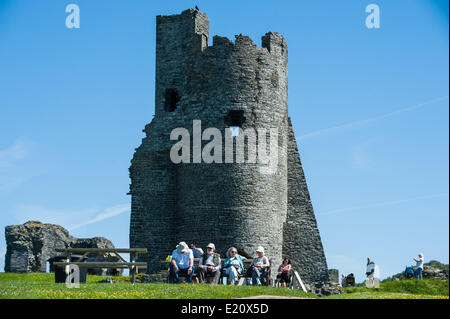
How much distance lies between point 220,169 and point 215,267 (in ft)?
35.8

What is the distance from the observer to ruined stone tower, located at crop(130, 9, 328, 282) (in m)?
34.9

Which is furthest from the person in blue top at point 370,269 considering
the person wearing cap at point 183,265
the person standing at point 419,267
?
the person wearing cap at point 183,265

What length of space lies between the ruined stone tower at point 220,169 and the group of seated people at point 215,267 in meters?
8.37

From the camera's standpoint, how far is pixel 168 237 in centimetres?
3653

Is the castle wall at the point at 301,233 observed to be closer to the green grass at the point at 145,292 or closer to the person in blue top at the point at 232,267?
the person in blue top at the point at 232,267

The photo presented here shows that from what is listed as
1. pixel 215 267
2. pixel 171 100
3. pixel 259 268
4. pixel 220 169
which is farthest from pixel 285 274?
pixel 171 100

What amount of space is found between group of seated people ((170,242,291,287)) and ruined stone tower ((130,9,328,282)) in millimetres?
8366

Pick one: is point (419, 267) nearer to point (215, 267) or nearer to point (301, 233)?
point (301, 233)

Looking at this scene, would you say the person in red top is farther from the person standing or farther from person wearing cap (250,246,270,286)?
the person standing

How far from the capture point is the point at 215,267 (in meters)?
24.6

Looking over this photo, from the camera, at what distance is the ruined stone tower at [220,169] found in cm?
3491

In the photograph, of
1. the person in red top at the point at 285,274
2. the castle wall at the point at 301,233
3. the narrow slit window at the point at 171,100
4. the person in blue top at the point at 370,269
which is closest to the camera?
the person in red top at the point at 285,274
